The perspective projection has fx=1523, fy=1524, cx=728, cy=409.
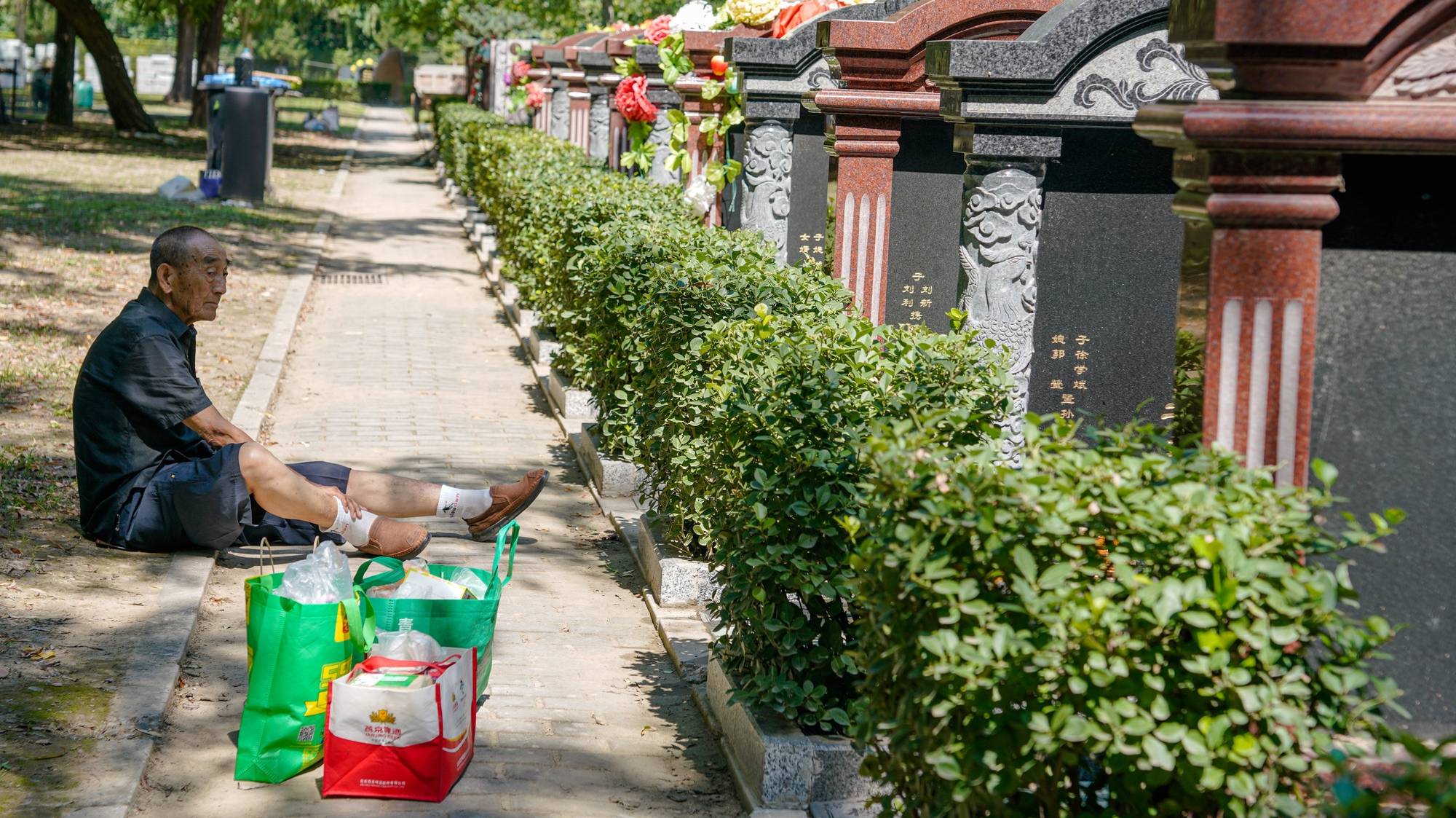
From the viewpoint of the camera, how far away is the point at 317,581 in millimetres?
4625

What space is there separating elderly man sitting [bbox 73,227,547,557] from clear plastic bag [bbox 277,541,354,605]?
1.61 m

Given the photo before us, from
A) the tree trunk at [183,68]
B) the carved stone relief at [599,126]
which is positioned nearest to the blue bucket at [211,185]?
the carved stone relief at [599,126]

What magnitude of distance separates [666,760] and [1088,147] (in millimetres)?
3173

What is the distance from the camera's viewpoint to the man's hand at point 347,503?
21.0 feet

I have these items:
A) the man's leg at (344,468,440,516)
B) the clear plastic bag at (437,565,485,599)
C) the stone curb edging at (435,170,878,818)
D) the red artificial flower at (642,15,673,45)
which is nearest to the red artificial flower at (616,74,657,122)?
the red artificial flower at (642,15,673,45)

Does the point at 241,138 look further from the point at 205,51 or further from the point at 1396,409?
the point at 205,51

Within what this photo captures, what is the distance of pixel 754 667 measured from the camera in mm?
4539

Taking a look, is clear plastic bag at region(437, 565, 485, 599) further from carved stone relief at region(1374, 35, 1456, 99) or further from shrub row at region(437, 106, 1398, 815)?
carved stone relief at region(1374, 35, 1456, 99)

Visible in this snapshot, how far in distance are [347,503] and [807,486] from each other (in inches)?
112

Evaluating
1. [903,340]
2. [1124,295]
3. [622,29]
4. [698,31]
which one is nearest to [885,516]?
[903,340]

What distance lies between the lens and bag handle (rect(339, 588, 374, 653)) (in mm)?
4477

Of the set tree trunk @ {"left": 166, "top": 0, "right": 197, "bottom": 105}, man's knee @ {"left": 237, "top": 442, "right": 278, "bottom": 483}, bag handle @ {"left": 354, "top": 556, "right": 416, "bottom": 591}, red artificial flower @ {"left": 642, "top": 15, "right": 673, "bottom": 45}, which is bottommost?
bag handle @ {"left": 354, "top": 556, "right": 416, "bottom": 591}

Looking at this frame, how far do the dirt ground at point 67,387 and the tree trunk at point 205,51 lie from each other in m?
12.9

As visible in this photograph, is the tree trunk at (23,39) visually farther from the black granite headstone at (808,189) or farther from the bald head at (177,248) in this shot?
the bald head at (177,248)
